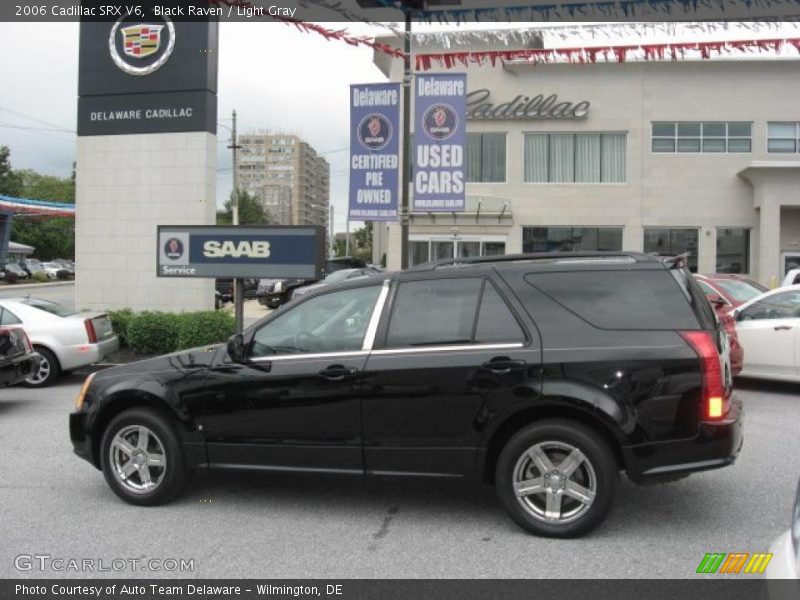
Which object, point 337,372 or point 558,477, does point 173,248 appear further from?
point 558,477

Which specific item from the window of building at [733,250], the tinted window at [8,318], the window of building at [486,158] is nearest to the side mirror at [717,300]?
the tinted window at [8,318]

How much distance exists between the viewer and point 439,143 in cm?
1243

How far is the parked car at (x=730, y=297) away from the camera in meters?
9.36

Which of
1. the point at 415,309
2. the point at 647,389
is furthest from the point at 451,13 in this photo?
the point at 647,389

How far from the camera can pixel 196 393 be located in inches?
198

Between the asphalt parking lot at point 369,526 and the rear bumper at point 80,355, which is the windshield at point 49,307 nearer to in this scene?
the rear bumper at point 80,355

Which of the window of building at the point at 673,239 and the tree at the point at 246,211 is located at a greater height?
the tree at the point at 246,211

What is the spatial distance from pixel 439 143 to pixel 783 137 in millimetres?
20116

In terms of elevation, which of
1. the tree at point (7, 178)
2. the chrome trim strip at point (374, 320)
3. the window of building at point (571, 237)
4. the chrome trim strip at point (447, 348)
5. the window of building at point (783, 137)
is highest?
the tree at point (7, 178)

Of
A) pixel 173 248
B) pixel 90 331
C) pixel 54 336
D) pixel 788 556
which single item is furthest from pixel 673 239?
pixel 788 556

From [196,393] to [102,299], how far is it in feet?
34.1

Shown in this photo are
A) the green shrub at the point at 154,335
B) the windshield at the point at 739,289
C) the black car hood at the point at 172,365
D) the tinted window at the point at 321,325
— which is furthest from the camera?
the green shrub at the point at 154,335

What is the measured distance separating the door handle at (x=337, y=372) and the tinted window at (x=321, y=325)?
0.50 feet

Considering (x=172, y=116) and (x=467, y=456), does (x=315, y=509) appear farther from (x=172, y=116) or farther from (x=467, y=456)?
(x=172, y=116)
